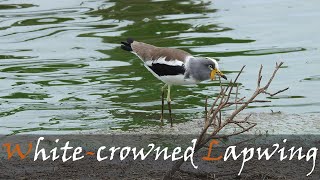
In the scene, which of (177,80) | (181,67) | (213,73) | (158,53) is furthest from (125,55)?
(213,73)

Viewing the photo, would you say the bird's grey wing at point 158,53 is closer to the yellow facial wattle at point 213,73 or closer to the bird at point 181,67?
the bird at point 181,67

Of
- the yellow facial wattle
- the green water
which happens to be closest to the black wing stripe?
the yellow facial wattle

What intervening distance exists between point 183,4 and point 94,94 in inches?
221

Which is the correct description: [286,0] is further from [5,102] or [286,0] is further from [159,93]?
[5,102]

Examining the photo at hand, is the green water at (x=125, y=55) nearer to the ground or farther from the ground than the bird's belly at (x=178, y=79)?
nearer to the ground

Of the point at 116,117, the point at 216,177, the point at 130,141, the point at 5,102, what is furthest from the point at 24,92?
the point at 216,177

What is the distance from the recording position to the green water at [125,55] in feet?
33.0

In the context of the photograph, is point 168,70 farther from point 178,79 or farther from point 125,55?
point 125,55

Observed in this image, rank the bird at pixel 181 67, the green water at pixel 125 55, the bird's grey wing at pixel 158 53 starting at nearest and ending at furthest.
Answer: the bird at pixel 181 67 < the bird's grey wing at pixel 158 53 < the green water at pixel 125 55

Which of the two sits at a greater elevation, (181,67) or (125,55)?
(181,67)

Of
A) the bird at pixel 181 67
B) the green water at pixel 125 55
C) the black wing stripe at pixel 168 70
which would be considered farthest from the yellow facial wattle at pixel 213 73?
the green water at pixel 125 55

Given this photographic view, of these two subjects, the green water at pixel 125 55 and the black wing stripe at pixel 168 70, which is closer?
the black wing stripe at pixel 168 70

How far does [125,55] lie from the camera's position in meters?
12.9

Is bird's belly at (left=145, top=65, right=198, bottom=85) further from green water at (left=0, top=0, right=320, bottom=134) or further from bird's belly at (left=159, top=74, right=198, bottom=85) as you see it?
green water at (left=0, top=0, right=320, bottom=134)
